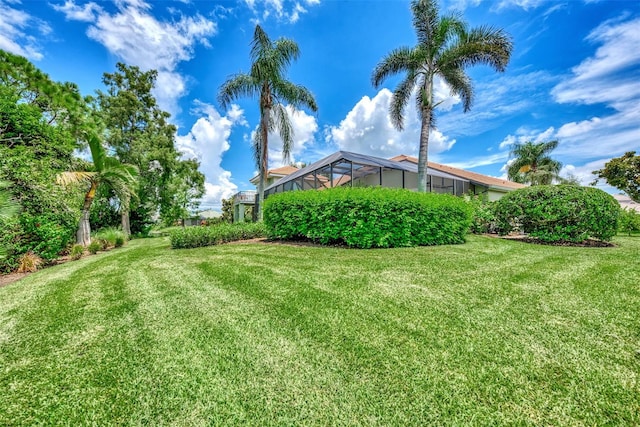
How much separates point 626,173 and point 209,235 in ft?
96.0

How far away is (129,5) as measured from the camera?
26.9 ft

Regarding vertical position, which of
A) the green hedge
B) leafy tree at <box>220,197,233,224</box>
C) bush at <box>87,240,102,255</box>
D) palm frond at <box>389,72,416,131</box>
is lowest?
bush at <box>87,240,102,255</box>

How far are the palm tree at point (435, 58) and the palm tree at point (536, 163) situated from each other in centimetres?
2211

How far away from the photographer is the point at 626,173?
19.3 m

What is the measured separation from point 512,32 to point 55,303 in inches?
646

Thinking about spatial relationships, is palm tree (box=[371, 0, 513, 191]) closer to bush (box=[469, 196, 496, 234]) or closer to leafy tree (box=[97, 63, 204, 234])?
bush (box=[469, 196, 496, 234])

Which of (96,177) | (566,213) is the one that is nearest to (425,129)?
(566,213)

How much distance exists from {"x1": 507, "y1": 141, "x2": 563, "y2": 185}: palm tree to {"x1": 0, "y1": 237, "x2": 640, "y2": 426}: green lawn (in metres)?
30.5

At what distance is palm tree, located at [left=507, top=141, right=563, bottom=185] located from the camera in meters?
27.9

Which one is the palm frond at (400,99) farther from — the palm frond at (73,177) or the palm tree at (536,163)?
the palm tree at (536,163)

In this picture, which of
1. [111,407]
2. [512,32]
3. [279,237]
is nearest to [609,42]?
[512,32]

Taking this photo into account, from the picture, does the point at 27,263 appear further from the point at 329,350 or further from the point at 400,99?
the point at 400,99

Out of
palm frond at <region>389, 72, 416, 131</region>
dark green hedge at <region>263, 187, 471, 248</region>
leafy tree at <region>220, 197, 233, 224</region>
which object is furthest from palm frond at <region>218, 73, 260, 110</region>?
leafy tree at <region>220, 197, 233, 224</region>

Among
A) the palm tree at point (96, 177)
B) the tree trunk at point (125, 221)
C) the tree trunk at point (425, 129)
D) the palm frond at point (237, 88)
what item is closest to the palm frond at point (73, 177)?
the palm tree at point (96, 177)
